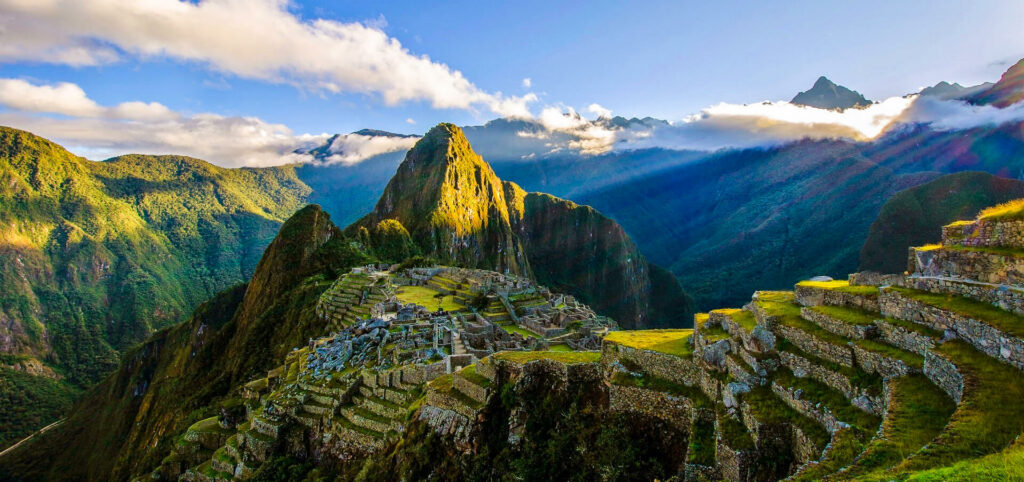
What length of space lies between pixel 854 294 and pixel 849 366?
278 cm

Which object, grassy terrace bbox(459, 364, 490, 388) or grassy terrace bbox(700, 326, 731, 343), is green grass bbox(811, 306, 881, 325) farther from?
grassy terrace bbox(459, 364, 490, 388)

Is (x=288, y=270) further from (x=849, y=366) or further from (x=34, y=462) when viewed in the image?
(x=849, y=366)

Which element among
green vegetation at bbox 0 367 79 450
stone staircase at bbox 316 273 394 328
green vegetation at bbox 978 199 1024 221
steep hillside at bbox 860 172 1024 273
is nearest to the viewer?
green vegetation at bbox 978 199 1024 221

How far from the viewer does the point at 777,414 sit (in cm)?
995

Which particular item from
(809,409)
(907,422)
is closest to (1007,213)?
(809,409)

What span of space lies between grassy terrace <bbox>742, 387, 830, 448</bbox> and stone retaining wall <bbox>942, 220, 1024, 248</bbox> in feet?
20.0

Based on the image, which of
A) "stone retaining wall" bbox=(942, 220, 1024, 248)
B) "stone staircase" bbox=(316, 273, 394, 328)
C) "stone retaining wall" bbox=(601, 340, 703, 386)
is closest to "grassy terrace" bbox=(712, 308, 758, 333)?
"stone retaining wall" bbox=(601, 340, 703, 386)

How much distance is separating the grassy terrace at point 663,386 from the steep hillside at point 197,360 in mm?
44173

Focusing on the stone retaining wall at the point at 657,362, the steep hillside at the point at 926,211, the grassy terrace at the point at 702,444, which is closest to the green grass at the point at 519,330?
the stone retaining wall at the point at 657,362

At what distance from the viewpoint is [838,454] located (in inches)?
305

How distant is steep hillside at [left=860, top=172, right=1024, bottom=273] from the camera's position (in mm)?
132625

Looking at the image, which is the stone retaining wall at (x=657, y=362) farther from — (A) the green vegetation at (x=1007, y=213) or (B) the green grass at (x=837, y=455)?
(A) the green vegetation at (x=1007, y=213)

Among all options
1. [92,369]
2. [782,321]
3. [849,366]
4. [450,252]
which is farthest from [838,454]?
[92,369]

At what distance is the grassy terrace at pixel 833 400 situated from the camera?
27.7ft
